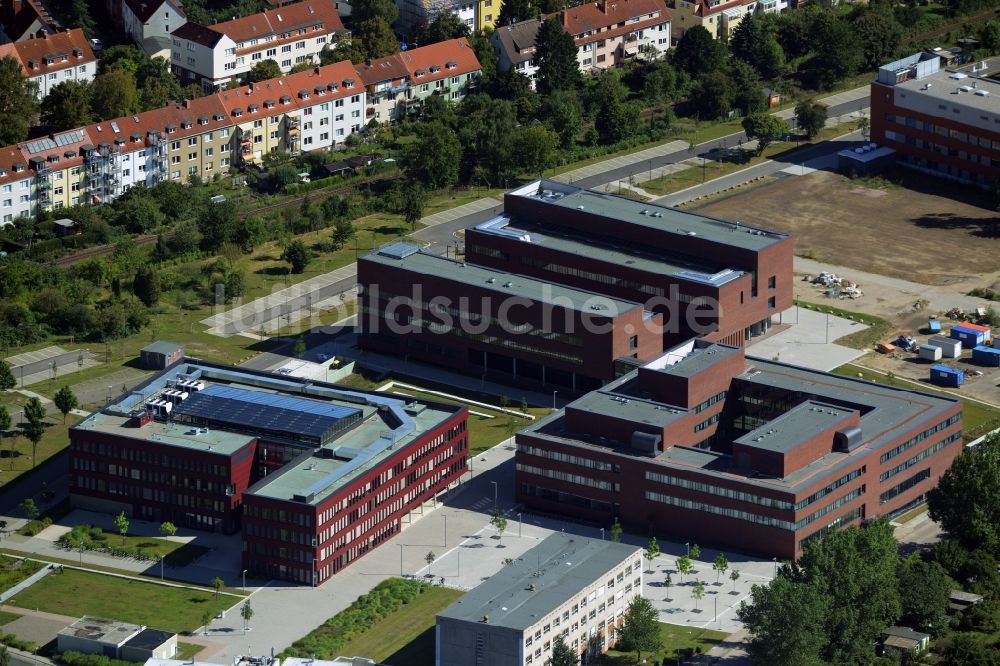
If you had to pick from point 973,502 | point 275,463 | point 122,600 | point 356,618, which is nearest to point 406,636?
point 356,618

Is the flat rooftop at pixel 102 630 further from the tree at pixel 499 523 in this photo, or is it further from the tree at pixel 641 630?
the tree at pixel 641 630

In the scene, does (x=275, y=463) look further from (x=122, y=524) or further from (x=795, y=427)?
(x=795, y=427)

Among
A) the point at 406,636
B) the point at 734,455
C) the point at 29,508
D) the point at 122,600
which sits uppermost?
the point at 734,455

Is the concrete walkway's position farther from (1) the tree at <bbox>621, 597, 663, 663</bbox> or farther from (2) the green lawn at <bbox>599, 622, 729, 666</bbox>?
(1) the tree at <bbox>621, 597, 663, 663</bbox>

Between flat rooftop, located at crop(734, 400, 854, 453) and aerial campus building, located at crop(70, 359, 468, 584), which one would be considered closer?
aerial campus building, located at crop(70, 359, 468, 584)

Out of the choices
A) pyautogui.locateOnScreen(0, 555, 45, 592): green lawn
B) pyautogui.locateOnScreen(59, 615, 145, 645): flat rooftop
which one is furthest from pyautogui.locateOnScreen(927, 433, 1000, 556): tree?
pyautogui.locateOnScreen(0, 555, 45, 592): green lawn

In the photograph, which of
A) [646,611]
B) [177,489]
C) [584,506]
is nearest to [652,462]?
[584,506]

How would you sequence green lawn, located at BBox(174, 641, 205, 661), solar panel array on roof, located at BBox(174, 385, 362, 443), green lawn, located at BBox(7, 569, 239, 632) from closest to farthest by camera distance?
green lawn, located at BBox(174, 641, 205, 661), green lawn, located at BBox(7, 569, 239, 632), solar panel array on roof, located at BBox(174, 385, 362, 443)

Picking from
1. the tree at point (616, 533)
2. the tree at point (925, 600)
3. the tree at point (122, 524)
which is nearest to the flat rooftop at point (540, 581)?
the tree at point (616, 533)

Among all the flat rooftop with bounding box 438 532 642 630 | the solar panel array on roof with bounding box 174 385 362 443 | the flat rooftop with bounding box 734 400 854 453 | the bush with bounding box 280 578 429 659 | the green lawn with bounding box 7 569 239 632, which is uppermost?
the solar panel array on roof with bounding box 174 385 362 443
